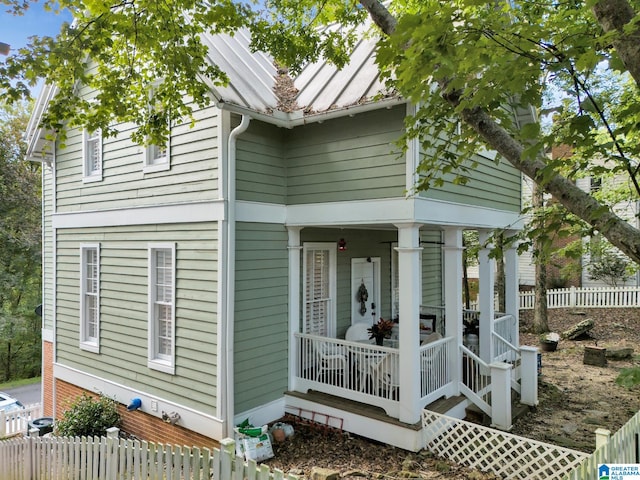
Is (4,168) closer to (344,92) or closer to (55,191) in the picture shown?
(55,191)

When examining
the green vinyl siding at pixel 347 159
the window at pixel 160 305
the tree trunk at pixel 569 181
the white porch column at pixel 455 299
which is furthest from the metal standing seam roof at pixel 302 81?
the window at pixel 160 305

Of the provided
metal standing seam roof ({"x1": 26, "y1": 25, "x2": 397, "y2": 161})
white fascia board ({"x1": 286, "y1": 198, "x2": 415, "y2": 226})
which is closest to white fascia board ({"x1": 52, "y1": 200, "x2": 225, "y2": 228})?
white fascia board ({"x1": 286, "y1": 198, "x2": 415, "y2": 226})

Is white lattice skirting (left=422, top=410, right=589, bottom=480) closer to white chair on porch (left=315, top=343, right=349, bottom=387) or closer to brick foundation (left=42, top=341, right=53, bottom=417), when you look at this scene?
white chair on porch (left=315, top=343, right=349, bottom=387)

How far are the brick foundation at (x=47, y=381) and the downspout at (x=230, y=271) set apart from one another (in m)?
7.31

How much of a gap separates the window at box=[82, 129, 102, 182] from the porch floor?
652 centimetres

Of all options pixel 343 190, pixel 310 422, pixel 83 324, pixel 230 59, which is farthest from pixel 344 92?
pixel 83 324

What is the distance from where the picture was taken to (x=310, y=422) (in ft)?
24.1

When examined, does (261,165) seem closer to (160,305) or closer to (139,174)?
(139,174)

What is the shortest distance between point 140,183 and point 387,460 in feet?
22.0

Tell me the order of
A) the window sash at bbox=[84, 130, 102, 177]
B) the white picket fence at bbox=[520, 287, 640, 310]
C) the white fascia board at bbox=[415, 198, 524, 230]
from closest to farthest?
the white fascia board at bbox=[415, 198, 524, 230], the window sash at bbox=[84, 130, 102, 177], the white picket fence at bbox=[520, 287, 640, 310]

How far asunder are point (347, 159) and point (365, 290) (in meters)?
4.18

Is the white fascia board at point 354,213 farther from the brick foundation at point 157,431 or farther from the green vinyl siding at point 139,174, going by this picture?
the brick foundation at point 157,431

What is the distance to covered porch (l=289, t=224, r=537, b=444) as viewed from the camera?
254 inches

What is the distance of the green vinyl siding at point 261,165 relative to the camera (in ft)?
23.2
